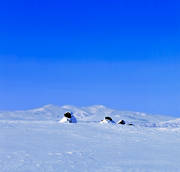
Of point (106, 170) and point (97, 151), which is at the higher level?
point (97, 151)

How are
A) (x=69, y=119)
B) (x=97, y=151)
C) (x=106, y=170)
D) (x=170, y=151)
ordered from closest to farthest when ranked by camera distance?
(x=106, y=170)
(x=97, y=151)
(x=170, y=151)
(x=69, y=119)

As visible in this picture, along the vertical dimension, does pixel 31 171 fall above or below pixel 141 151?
below

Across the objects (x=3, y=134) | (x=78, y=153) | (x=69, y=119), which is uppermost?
(x=69, y=119)

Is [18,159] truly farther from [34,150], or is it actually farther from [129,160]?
[129,160]

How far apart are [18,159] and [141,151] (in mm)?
6484

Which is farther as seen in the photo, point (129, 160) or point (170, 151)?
point (170, 151)

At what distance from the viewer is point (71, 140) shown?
17.9m

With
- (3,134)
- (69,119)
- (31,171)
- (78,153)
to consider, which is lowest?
(31,171)

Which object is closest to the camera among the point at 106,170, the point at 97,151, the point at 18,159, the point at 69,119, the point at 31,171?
the point at 31,171

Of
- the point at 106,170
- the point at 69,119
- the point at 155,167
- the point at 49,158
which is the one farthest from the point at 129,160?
the point at 69,119

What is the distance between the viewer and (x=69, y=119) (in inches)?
1316

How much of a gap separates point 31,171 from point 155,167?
5.00m

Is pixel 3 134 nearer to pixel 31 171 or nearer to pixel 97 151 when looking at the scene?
pixel 97 151

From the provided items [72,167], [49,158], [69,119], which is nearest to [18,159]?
[49,158]
